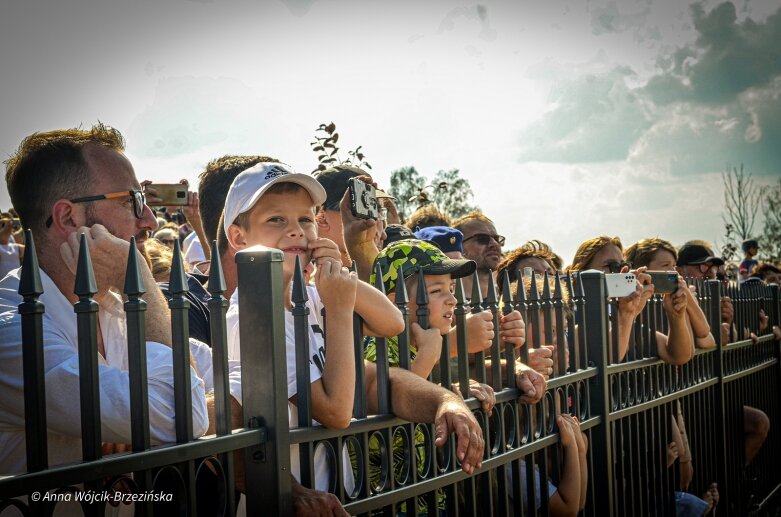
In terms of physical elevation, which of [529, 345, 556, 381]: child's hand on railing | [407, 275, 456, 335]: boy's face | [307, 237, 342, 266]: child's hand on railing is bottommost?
[529, 345, 556, 381]: child's hand on railing

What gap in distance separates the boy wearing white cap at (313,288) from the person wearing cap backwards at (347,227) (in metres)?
1.06

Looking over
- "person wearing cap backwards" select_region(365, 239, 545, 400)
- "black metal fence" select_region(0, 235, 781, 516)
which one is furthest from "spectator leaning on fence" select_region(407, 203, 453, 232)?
"person wearing cap backwards" select_region(365, 239, 545, 400)

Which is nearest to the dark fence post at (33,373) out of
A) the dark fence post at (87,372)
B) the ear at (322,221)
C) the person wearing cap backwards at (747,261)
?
the dark fence post at (87,372)

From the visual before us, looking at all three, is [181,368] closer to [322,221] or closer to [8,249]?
[322,221]

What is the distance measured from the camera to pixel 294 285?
2.55 metres

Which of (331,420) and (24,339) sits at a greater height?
(24,339)

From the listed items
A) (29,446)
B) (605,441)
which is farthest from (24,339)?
(605,441)

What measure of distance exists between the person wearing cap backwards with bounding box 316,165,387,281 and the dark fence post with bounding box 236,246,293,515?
5.68 feet

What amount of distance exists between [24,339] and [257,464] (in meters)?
0.81

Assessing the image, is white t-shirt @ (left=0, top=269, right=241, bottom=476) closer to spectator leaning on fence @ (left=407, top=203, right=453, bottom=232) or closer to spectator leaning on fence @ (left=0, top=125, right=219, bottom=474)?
spectator leaning on fence @ (left=0, top=125, right=219, bottom=474)

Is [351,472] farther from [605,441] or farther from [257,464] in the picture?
[605,441]

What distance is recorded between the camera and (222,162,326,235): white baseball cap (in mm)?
2969

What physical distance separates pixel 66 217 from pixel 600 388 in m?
3.15

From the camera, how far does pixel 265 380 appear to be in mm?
2355
